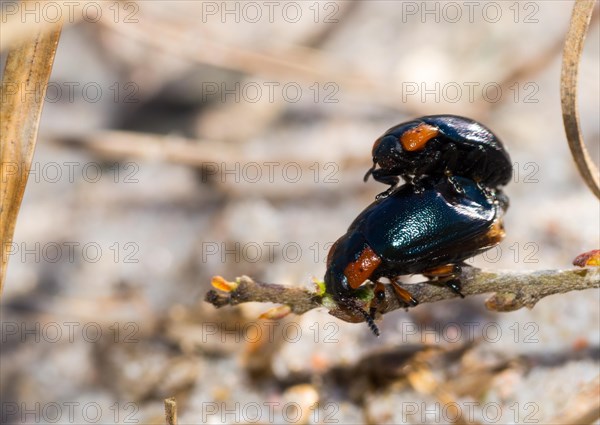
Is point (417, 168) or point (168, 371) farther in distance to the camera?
point (168, 371)

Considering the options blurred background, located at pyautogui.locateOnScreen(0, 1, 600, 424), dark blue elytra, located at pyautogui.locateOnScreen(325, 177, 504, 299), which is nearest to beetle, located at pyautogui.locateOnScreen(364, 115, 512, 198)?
dark blue elytra, located at pyautogui.locateOnScreen(325, 177, 504, 299)

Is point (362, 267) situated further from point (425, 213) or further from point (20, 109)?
point (20, 109)

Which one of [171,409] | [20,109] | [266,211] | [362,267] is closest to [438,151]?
[362,267]

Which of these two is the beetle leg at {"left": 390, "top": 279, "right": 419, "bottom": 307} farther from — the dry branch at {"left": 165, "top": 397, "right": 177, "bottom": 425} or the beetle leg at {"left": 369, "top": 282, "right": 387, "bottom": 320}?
the dry branch at {"left": 165, "top": 397, "right": 177, "bottom": 425}

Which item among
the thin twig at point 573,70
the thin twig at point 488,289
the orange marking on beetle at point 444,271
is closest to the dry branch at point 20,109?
the thin twig at point 488,289

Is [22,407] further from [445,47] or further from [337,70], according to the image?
[445,47]

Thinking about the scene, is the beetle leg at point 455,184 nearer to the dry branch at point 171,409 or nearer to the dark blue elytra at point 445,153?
the dark blue elytra at point 445,153

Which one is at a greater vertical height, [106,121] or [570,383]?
[106,121]

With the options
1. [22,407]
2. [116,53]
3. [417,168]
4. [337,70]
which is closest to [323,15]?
[337,70]
